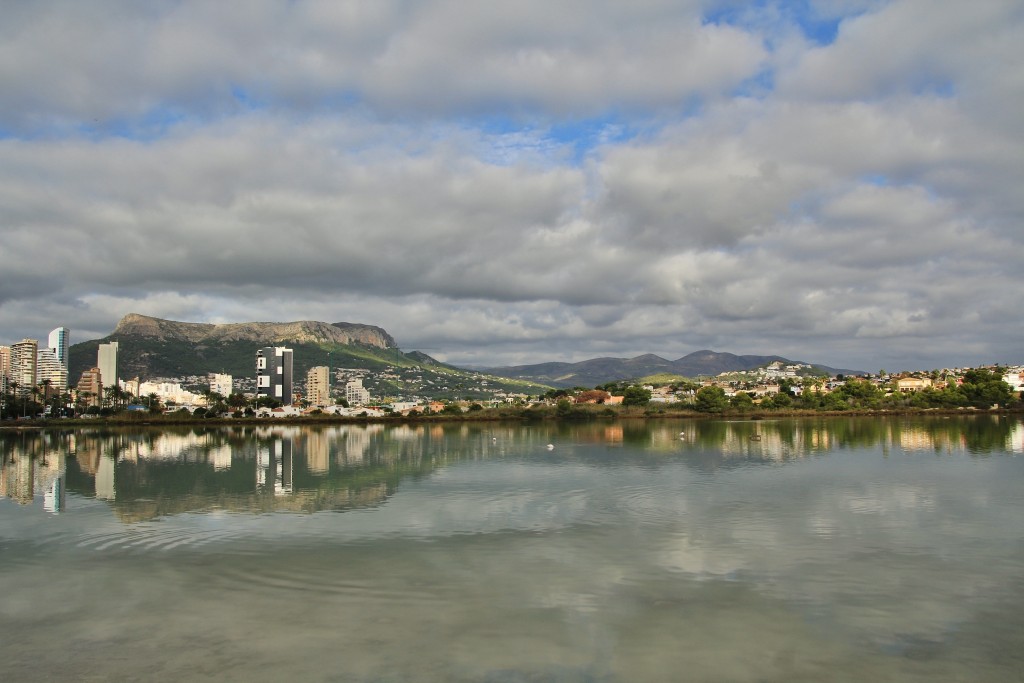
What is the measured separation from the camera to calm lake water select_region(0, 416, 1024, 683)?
40.3 ft

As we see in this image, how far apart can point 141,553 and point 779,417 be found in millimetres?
120957

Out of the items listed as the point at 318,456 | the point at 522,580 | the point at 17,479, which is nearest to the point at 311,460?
the point at 318,456

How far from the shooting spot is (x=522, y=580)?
1722 cm

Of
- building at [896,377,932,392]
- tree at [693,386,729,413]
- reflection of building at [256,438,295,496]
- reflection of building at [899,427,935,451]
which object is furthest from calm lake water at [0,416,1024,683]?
building at [896,377,932,392]

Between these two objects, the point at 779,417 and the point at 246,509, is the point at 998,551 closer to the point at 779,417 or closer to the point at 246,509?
the point at 246,509

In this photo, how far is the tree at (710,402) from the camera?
133m

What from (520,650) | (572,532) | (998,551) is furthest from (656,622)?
(998,551)

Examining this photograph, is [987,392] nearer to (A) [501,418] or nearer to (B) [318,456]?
(A) [501,418]

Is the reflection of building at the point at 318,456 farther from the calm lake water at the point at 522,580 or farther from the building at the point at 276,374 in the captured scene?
the building at the point at 276,374

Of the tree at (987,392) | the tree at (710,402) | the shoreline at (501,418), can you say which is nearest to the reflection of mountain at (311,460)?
the shoreline at (501,418)

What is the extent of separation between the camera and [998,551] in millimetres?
19938

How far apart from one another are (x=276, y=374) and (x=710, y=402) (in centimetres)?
11234

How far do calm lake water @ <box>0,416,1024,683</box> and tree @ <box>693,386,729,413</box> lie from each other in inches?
3791

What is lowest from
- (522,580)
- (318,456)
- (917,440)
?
(917,440)
